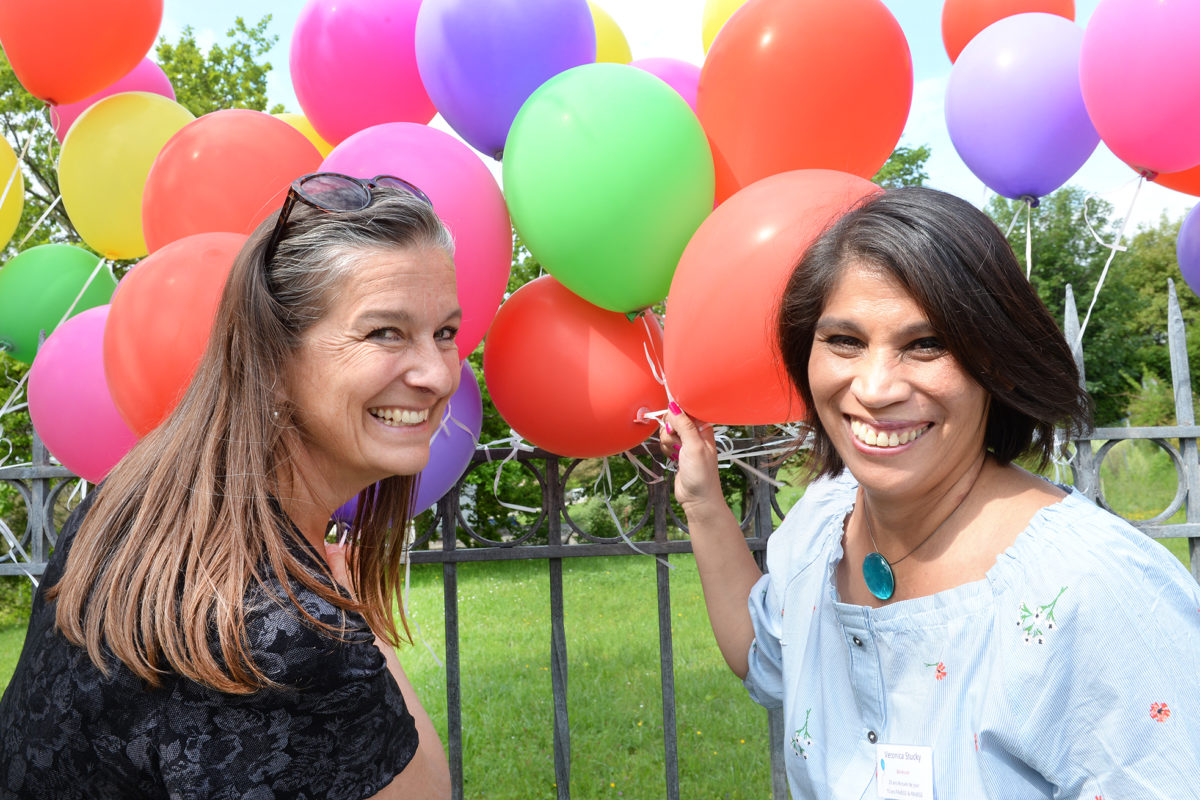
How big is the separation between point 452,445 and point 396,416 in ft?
3.00

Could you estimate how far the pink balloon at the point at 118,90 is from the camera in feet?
10.2

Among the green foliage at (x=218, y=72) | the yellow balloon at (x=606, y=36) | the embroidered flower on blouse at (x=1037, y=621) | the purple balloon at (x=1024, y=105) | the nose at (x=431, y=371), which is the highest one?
the green foliage at (x=218, y=72)

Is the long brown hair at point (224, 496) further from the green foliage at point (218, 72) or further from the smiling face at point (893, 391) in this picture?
the green foliage at point (218, 72)

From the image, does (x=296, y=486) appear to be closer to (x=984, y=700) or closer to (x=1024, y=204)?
(x=984, y=700)

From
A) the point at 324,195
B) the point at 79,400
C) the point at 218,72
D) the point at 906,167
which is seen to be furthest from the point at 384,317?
the point at 906,167

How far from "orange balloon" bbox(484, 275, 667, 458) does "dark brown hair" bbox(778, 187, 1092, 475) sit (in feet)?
2.38

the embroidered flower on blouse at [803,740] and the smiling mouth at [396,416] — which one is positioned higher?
the smiling mouth at [396,416]

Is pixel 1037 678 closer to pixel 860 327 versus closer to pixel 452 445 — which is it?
pixel 860 327

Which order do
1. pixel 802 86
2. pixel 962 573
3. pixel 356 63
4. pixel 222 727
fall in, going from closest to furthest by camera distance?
pixel 222 727, pixel 962 573, pixel 802 86, pixel 356 63

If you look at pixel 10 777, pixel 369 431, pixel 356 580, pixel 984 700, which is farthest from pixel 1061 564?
pixel 10 777

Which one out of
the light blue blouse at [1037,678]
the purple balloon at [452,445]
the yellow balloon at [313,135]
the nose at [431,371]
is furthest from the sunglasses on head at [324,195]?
the yellow balloon at [313,135]

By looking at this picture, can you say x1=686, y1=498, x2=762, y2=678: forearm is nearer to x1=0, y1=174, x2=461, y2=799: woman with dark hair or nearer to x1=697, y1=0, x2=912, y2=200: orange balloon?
x1=0, y1=174, x2=461, y2=799: woman with dark hair

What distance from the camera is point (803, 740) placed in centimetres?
168

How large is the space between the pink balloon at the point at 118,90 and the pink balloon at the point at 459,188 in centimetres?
161
